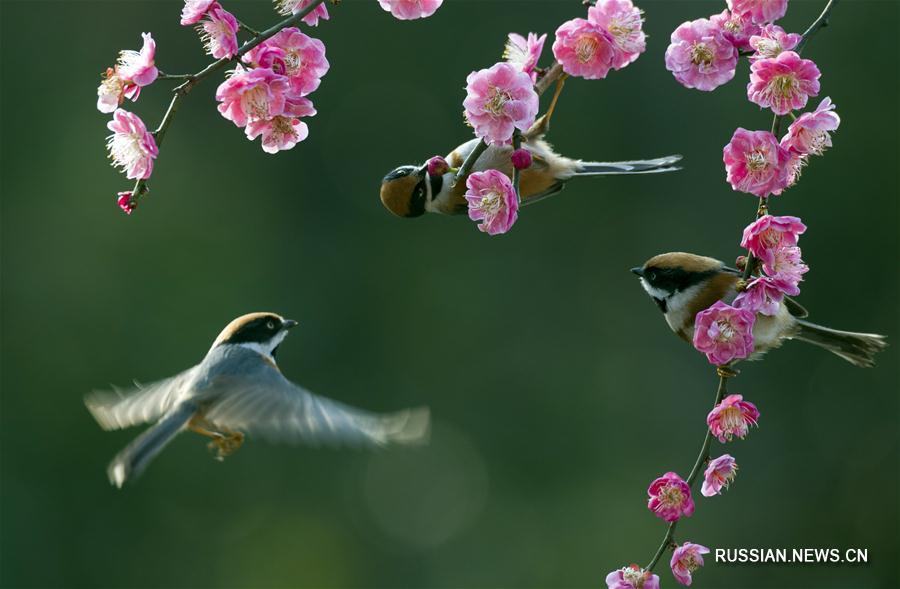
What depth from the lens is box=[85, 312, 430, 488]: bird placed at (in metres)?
1.96

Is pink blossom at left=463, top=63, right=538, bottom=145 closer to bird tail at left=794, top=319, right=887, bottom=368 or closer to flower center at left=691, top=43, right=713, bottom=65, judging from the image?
flower center at left=691, top=43, right=713, bottom=65

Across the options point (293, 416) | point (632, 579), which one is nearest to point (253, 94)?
point (293, 416)

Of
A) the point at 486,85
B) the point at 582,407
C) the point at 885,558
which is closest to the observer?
the point at 486,85

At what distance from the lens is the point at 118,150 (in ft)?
6.03

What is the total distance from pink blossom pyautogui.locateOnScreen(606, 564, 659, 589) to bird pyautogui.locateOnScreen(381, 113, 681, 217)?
32.2 inches

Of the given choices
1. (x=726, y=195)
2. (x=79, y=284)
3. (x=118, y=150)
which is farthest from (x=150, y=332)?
(x=118, y=150)

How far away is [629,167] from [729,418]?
1022 millimetres

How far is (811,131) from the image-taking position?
5.98 feet

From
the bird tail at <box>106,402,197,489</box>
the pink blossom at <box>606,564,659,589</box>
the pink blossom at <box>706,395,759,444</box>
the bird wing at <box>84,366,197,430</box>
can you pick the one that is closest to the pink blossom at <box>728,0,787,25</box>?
the pink blossom at <box>706,395,759,444</box>

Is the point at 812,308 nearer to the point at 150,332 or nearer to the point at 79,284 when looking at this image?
the point at 150,332

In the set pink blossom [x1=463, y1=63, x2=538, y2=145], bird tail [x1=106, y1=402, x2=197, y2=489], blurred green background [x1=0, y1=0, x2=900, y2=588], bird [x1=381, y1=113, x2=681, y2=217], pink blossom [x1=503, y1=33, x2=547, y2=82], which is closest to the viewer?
pink blossom [x1=463, y1=63, x2=538, y2=145]

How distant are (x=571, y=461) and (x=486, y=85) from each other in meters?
6.49

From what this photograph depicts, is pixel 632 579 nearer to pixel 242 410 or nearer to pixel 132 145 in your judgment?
pixel 242 410

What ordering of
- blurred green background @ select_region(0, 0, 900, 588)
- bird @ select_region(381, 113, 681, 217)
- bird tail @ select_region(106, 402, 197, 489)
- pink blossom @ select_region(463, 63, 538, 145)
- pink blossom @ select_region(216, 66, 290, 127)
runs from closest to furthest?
pink blossom @ select_region(463, 63, 538, 145), pink blossom @ select_region(216, 66, 290, 127), bird tail @ select_region(106, 402, 197, 489), bird @ select_region(381, 113, 681, 217), blurred green background @ select_region(0, 0, 900, 588)
